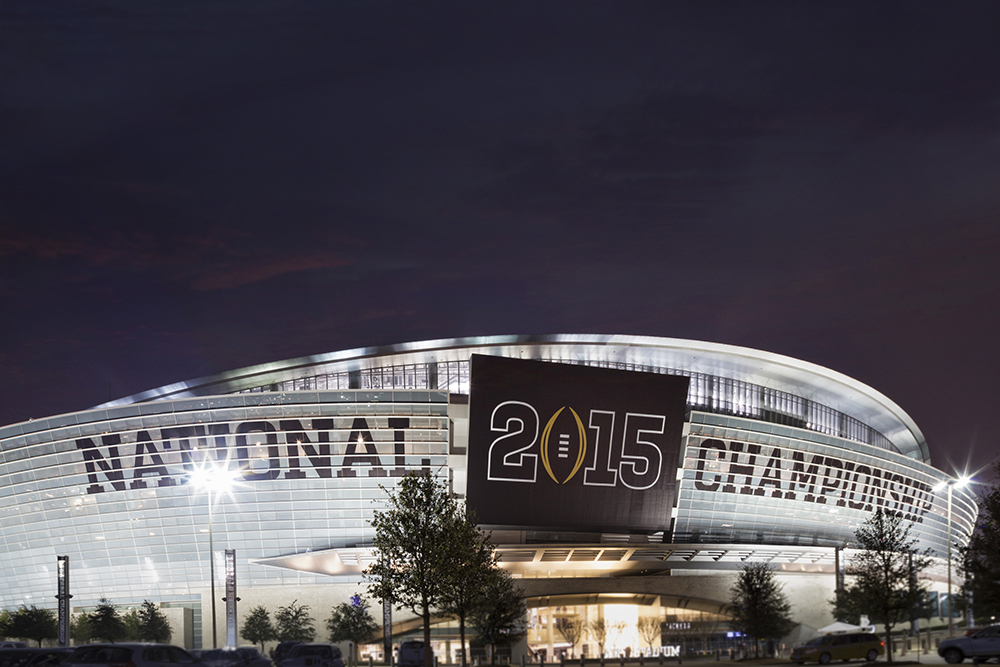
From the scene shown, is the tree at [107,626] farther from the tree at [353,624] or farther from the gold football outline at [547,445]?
the gold football outline at [547,445]

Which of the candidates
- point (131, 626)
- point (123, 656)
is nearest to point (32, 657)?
point (123, 656)

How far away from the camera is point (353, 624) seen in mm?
68688

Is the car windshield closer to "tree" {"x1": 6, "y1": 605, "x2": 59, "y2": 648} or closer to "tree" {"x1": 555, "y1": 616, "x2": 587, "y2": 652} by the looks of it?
"tree" {"x1": 555, "y1": 616, "x2": 587, "y2": 652}

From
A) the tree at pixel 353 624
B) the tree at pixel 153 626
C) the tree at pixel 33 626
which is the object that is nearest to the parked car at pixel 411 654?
the tree at pixel 353 624

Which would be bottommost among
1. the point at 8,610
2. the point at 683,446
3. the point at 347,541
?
the point at 8,610

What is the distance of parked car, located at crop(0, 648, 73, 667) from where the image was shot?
32.7m

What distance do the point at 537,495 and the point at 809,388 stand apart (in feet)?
140

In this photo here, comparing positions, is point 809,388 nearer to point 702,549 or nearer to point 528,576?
point 702,549

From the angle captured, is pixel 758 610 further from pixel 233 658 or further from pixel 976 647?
pixel 233 658

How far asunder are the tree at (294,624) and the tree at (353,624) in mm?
2520

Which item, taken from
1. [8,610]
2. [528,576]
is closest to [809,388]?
[528,576]

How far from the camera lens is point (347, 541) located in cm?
7781

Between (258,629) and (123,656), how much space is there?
45.6 meters

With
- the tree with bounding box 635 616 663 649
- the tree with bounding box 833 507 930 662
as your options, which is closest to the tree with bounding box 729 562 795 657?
the tree with bounding box 635 616 663 649
